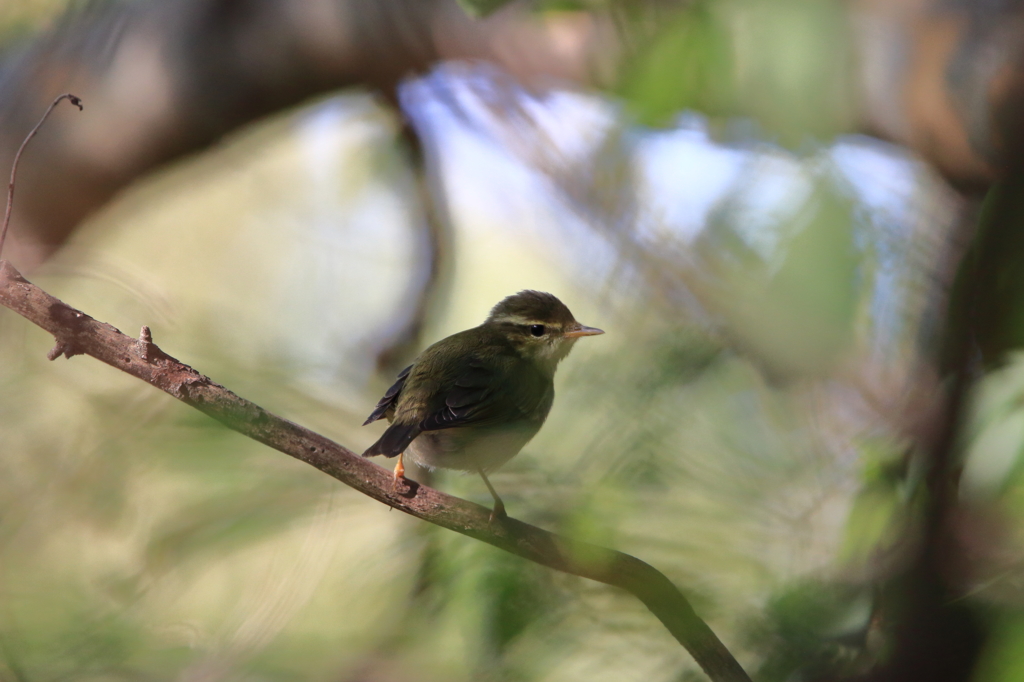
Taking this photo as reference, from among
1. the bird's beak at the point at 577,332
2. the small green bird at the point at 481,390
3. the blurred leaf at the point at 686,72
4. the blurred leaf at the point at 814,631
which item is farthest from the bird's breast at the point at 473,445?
the blurred leaf at the point at 686,72

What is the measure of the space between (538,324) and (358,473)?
93 cm

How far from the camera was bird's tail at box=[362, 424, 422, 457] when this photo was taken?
4.26 ft

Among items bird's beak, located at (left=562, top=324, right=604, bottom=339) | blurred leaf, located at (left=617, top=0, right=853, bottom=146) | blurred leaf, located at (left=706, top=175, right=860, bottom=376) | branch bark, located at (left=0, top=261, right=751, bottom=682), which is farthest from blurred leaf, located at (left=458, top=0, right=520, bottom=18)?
bird's beak, located at (left=562, top=324, right=604, bottom=339)

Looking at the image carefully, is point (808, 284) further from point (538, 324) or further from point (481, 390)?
point (538, 324)

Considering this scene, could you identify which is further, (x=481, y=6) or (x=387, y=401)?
(x=387, y=401)

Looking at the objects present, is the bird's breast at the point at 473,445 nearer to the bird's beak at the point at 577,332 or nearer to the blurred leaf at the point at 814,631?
the bird's beak at the point at 577,332

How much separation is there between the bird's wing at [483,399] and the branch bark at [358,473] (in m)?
0.43

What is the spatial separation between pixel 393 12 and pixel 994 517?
203 cm

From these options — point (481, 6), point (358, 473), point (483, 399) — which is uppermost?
point (481, 6)

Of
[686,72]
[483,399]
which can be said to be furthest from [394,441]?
[686,72]

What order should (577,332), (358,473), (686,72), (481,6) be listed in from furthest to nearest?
(577,332) < (358,473) < (481,6) < (686,72)

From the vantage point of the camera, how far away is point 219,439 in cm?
92

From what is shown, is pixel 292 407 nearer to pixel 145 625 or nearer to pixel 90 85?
pixel 145 625

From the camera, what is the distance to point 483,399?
1.55 meters
